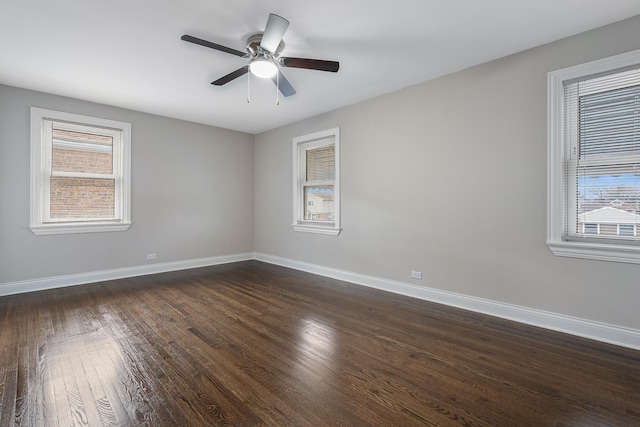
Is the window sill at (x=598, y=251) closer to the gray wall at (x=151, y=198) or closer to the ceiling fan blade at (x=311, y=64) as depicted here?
the ceiling fan blade at (x=311, y=64)

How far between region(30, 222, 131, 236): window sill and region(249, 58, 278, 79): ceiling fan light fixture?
11.1ft

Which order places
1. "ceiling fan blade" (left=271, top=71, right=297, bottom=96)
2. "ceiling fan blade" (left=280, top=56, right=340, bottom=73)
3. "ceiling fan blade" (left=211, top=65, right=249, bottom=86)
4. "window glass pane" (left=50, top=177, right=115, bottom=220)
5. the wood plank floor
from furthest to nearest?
"window glass pane" (left=50, top=177, right=115, bottom=220) → "ceiling fan blade" (left=271, top=71, right=297, bottom=96) → "ceiling fan blade" (left=211, top=65, right=249, bottom=86) → "ceiling fan blade" (left=280, top=56, right=340, bottom=73) → the wood plank floor

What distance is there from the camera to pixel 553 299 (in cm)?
269

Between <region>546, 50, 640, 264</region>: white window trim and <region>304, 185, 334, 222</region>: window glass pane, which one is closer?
<region>546, 50, 640, 264</region>: white window trim

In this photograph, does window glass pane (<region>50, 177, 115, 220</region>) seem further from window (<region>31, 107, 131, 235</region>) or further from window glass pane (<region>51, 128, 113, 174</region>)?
window glass pane (<region>51, 128, 113, 174</region>)

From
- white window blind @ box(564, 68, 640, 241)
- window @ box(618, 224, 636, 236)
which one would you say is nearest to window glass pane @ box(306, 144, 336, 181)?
white window blind @ box(564, 68, 640, 241)

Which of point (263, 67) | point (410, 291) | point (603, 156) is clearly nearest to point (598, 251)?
point (603, 156)

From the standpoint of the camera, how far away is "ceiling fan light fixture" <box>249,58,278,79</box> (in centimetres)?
260

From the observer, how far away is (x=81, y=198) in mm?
4262

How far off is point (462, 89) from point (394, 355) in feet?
9.37

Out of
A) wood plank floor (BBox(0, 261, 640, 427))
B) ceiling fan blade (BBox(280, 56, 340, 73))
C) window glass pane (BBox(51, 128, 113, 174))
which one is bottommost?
wood plank floor (BBox(0, 261, 640, 427))

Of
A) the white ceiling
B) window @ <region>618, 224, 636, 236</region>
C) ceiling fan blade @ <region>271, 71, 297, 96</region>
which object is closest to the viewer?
the white ceiling

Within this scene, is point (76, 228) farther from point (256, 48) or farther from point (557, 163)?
point (557, 163)

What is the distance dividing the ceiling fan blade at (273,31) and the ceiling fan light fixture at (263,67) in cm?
17
